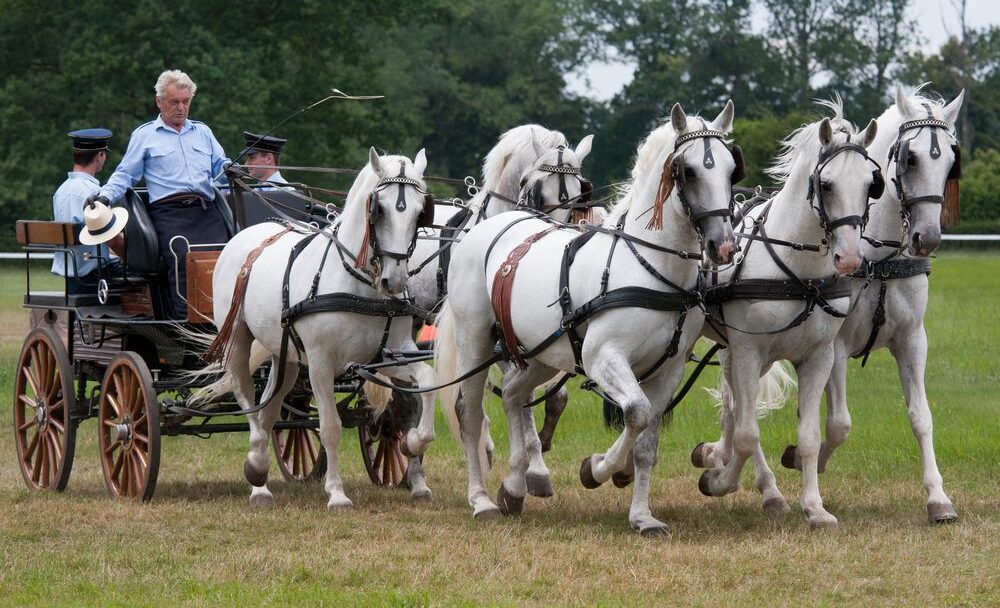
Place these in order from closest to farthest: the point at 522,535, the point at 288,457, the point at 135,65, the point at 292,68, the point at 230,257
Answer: the point at 522,535, the point at 230,257, the point at 288,457, the point at 135,65, the point at 292,68

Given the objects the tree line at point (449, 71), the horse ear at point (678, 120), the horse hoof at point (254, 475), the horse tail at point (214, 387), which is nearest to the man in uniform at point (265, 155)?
the horse tail at point (214, 387)

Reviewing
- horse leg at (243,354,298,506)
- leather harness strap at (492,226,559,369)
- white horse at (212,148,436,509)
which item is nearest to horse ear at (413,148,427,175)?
white horse at (212,148,436,509)

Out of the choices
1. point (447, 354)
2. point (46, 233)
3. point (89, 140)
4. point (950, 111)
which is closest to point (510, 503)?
point (447, 354)

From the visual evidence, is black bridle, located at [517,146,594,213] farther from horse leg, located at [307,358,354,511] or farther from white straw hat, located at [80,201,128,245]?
white straw hat, located at [80,201,128,245]

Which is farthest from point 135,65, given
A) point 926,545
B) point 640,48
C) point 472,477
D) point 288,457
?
point 640,48

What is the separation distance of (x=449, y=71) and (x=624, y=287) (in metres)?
55.4

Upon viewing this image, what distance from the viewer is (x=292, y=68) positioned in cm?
3441

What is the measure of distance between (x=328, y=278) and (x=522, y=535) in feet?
6.09

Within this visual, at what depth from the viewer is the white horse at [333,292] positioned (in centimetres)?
789

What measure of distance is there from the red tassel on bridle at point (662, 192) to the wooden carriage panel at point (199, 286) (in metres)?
3.20

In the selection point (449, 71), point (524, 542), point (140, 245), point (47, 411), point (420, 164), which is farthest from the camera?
point (449, 71)

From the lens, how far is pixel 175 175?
9.35 metres

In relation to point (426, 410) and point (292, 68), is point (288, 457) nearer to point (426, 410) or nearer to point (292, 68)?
point (426, 410)

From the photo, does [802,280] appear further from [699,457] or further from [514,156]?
[514,156]
